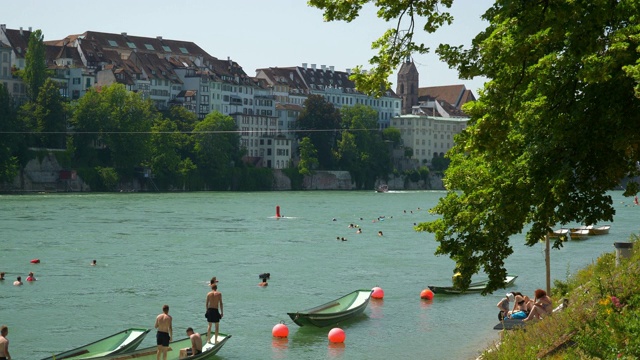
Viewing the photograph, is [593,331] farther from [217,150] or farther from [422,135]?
[422,135]

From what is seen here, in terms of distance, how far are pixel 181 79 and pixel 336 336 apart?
133 meters

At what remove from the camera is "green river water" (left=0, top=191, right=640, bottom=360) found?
27.0 metres

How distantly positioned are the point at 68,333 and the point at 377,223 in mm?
47837

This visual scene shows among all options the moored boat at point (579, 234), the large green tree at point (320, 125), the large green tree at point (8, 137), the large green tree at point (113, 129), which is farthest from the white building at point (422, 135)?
the moored boat at point (579, 234)

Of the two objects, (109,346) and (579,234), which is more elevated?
(579,234)

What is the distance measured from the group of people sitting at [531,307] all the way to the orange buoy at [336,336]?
3.85 metres

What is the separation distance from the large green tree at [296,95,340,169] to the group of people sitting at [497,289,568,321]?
13428 centimetres

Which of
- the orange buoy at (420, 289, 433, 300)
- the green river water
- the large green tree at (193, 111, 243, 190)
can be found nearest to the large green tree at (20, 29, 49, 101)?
the large green tree at (193, 111, 243, 190)

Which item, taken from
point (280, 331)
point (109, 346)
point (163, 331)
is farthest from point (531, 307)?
point (109, 346)

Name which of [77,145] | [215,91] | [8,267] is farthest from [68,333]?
[215,91]

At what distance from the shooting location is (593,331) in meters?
13.4

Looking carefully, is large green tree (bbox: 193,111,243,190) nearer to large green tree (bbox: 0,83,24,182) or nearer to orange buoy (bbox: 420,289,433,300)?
large green tree (bbox: 0,83,24,182)

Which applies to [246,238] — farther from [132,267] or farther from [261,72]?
[261,72]

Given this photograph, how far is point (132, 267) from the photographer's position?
144 ft
